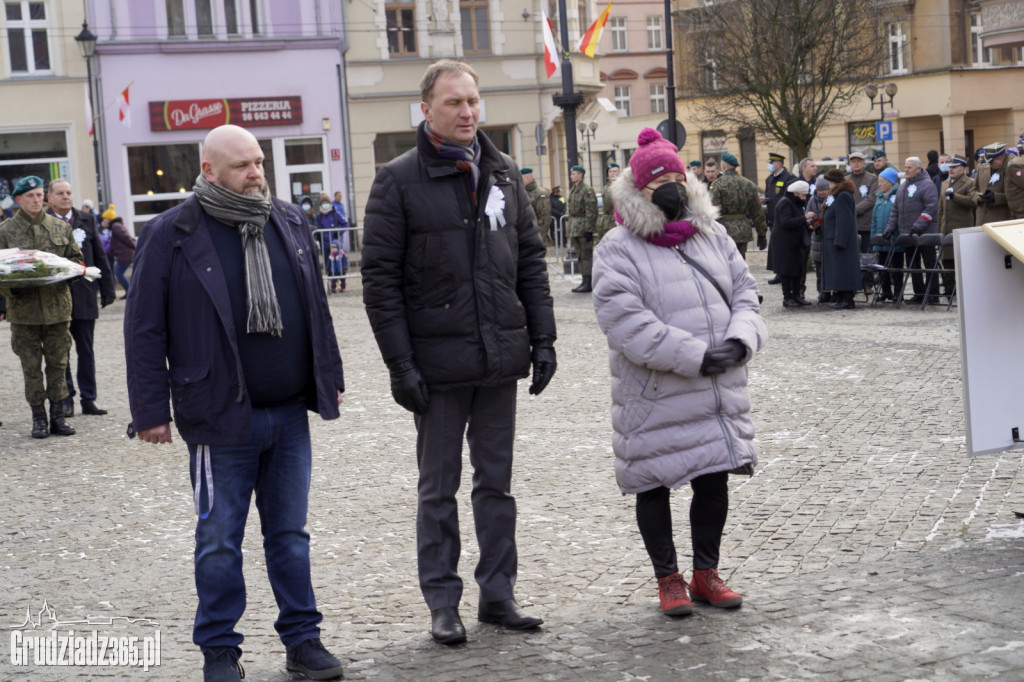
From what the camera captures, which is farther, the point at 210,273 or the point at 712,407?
the point at 712,407

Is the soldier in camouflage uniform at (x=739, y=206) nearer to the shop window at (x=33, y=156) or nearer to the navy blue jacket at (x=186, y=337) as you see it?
the navy blue jacket at (x=186, y=337)

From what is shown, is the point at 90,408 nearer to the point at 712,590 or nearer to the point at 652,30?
the point at 712,590

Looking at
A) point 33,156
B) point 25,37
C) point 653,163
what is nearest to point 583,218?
point 653,163

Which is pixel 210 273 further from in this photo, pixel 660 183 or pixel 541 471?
pixel 541 471

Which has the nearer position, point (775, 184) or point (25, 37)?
point (775, 184)

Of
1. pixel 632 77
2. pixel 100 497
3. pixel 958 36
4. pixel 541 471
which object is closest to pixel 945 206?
pixel 541 471

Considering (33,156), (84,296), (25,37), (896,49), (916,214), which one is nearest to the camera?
(84,296)

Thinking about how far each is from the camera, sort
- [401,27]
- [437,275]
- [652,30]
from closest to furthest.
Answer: [437,275]
[401,27]
[652,30]

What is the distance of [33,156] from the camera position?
36.1 metres

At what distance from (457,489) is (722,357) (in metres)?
1.15

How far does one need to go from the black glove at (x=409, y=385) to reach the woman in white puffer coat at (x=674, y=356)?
78 centimetres

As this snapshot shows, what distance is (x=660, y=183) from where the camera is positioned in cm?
550

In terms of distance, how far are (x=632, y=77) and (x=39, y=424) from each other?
65.2 meters

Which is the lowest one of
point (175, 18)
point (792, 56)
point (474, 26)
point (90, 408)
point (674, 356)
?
point (90, 408)
